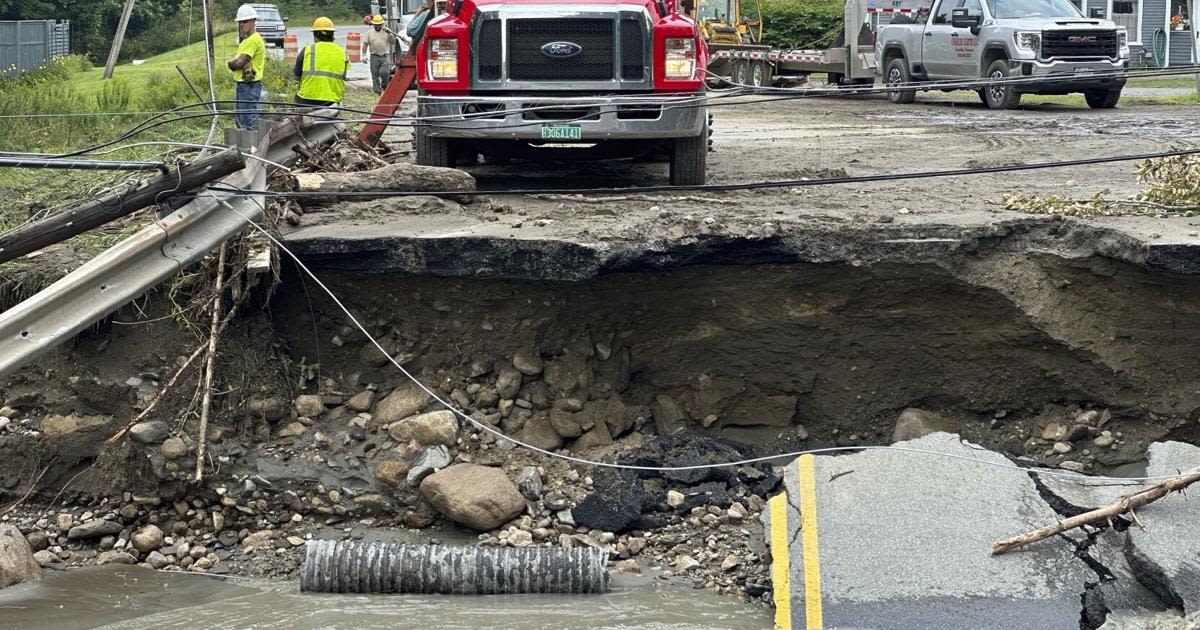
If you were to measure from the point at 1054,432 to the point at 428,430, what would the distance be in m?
4.16

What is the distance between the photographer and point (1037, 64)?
1728 cm

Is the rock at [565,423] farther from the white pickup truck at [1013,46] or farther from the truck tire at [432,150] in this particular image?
the white pickup truck at [1013,46]

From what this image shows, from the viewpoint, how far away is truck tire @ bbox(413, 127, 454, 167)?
1000 centimetres

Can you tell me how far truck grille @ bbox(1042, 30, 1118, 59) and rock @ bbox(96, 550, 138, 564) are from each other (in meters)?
14.5

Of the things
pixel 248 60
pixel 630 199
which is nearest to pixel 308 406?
pixel 630 199

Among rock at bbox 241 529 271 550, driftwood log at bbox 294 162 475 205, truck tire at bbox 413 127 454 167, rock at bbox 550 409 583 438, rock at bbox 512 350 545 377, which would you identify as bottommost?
rock at bbox 241 529 271 550

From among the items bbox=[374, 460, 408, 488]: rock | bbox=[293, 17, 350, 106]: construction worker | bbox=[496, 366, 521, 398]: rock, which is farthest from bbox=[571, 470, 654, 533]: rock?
bbox=[293, 17, 350, 106]: construction worker

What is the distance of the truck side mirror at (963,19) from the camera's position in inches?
725

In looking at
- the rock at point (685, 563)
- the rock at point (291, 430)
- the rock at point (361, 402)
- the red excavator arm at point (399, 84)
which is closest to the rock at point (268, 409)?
the rock at point (291, 430)

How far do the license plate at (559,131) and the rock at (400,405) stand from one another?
88.3 inches

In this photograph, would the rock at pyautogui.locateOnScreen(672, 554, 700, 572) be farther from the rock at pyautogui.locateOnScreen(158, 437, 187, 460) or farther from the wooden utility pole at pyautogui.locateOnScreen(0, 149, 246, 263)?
the wooden utility pole at pyautogui.locateOnScreen(0, 149, 246, 263)

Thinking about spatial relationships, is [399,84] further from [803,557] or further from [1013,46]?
[1013,46]

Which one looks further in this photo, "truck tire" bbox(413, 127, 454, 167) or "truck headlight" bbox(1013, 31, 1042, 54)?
"truck headlight" bbox(1013, 31, 1042, 54)

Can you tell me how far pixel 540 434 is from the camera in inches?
313
